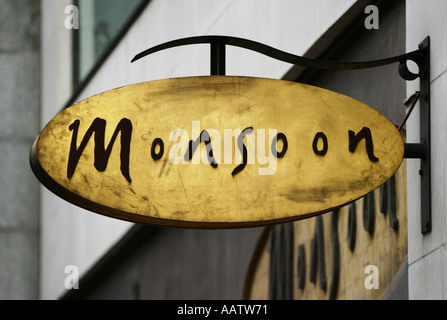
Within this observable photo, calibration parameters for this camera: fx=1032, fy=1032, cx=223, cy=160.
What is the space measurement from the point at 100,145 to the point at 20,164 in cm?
1318

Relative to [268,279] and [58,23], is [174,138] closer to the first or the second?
[268,279]

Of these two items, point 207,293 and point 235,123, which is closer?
point 235,123

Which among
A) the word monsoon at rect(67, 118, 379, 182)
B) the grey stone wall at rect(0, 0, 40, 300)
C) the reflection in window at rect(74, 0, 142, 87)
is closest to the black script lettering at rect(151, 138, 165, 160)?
Answer: the word monsoon at rect(67, 118, 379, 182)

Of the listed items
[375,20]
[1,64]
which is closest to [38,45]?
[1,64]

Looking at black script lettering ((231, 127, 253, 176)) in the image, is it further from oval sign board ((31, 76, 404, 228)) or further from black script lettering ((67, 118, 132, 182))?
black script lettering ((67, 118, 132, 182))

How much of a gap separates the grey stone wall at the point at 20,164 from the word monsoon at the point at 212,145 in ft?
42.5

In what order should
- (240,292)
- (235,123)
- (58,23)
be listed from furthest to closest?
(58,23) < (240,292) < (235,123)

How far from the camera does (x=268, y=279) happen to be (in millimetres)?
8906

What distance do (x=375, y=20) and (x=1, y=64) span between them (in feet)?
39.4

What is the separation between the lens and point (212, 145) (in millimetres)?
4625

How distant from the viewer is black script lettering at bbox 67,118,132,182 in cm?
455

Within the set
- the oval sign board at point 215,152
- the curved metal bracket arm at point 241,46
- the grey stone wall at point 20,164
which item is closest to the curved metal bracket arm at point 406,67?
the curved metal bracket arm at point 241,46

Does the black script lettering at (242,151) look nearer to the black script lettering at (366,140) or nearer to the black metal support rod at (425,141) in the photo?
the black script lettering at (366,140)

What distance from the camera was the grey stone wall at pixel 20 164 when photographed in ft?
57.1
